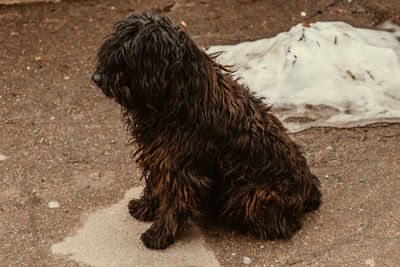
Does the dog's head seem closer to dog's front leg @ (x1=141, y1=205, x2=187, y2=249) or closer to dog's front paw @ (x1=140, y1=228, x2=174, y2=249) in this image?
dog's front leg @ (x1=141, y1=205, x2=187, y2=249)

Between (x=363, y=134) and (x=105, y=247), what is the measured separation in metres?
2.57

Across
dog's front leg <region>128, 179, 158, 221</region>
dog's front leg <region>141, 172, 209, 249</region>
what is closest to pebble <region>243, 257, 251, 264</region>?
dog's front leg <region>141, 172, 209, 249</region>

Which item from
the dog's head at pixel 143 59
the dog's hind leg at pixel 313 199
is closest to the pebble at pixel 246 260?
the dog's hind leg at pixel 313 199

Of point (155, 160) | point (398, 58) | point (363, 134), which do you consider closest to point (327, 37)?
point (398, 58)

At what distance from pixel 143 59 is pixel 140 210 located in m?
1.49

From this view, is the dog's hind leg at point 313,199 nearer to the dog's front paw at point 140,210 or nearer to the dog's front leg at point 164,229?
the dog's front leg at point 164,229

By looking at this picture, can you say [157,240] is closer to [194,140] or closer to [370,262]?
[194,140]

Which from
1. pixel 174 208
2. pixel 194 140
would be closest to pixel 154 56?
pixel 194 140

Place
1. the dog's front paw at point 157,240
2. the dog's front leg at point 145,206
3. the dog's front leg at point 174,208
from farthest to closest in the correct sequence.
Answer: the dog's front leg at point 145,206 < the dog's front paw at point 157,240 < the dog's front leg at point 174,208

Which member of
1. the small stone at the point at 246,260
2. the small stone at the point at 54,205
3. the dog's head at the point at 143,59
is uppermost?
the dog's head at the point at 143,59

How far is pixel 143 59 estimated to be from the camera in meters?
3.33

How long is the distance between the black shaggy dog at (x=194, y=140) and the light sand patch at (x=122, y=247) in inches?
3.7

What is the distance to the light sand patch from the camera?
4.11 meters

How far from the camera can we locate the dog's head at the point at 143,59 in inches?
131
